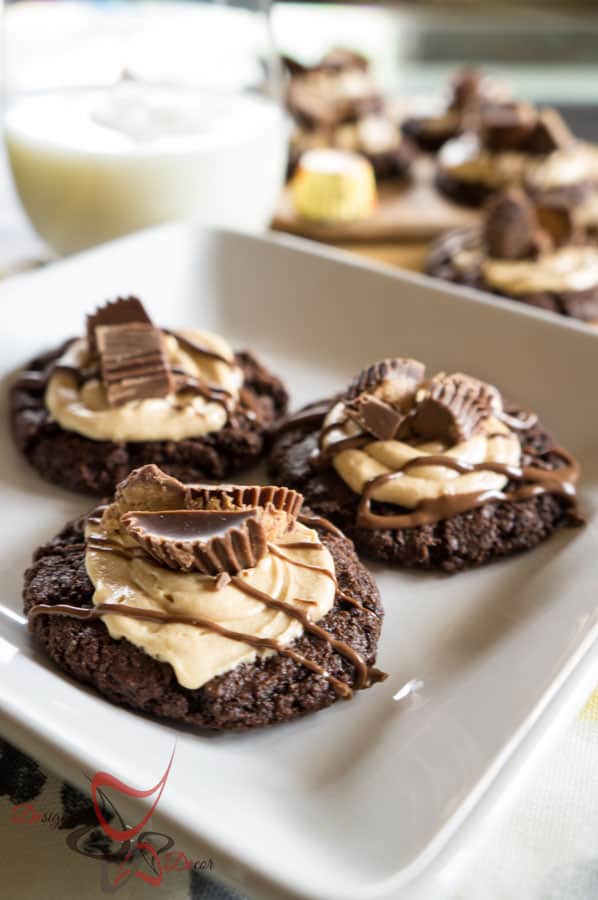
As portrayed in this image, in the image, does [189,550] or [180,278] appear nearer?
[189,550]

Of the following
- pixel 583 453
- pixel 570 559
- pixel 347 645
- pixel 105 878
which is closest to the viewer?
pixel 105 878

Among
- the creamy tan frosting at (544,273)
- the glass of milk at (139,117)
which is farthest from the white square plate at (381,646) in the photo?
the creamy tan frosting at (544,273)

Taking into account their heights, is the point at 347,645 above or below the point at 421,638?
above

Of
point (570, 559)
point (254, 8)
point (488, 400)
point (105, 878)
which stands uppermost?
point (254, 8)

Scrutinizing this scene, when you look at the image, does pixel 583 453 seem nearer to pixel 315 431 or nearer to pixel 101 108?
pixel 315 431

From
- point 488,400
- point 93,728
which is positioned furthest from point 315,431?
point 93,728

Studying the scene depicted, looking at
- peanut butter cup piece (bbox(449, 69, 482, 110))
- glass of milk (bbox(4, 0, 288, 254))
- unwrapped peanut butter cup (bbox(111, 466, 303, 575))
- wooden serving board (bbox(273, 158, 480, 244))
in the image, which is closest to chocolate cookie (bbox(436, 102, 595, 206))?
wooden serving board (bbox(273, 158, 480, 244))

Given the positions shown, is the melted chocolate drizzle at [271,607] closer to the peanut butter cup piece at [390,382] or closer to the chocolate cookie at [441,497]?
the chocolate cookie at [441,497]
